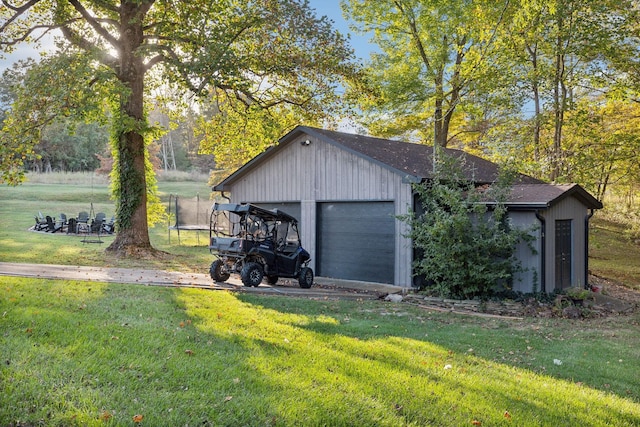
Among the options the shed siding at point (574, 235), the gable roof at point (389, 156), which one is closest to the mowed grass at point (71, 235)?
the gable roof at point (389, 156)

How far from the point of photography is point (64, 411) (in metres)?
3.67

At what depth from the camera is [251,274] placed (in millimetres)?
11141

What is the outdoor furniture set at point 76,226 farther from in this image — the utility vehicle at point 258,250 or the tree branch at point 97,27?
the utility vehicle at point 258,250

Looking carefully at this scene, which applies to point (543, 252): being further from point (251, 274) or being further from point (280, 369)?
point (280, 369)

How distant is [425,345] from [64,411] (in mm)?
4567

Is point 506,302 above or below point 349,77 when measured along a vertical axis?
below

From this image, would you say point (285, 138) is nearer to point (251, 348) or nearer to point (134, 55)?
point (134, 55)

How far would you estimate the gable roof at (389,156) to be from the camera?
42.5 ft

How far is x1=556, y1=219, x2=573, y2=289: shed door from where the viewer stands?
12.5 m

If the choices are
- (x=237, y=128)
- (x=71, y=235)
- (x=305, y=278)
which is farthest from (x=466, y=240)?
(x=71, y=235)

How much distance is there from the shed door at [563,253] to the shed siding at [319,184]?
12.4 feet

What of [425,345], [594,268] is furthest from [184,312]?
[594,268]

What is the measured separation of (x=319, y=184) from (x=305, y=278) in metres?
3.43

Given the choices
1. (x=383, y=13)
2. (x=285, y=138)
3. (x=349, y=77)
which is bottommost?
(x=285, y=138)
